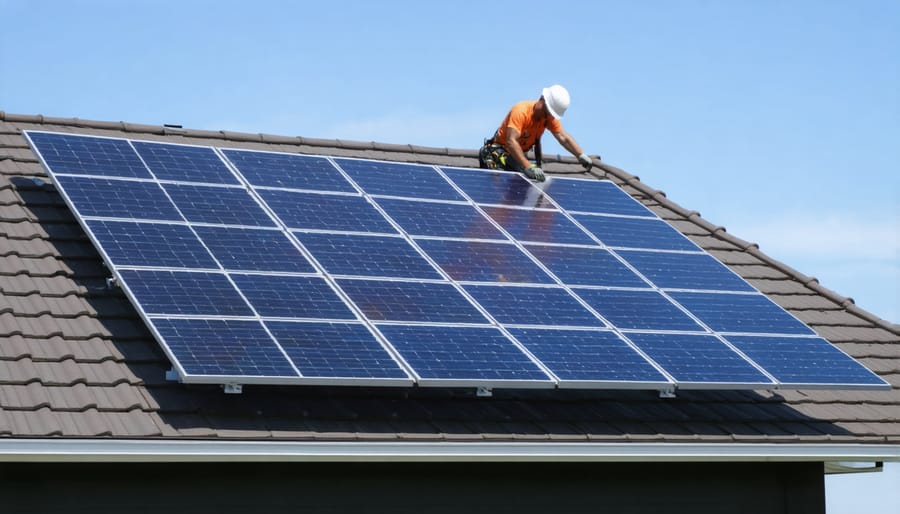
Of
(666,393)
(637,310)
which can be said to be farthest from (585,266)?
(666,393)

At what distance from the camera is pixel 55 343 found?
10375 millimetres

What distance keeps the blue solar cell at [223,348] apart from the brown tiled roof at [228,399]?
0.41 meters

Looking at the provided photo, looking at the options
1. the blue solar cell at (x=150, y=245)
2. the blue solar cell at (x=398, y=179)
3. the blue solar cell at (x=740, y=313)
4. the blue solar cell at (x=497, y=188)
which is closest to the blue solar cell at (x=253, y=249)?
the blue solar cell at (x=150, y=245)

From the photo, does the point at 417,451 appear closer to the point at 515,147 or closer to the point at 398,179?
the point at 398,179

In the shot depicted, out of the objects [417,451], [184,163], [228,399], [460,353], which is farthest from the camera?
[184,163]

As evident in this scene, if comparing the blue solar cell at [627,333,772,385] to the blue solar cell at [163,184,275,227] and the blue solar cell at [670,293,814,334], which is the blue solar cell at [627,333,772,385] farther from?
the blue solar cell at [163,184,275,227]

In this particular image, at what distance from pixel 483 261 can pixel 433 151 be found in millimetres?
4879

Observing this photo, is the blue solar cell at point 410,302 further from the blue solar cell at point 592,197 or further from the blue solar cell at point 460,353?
the blue solar cell at point 592,197

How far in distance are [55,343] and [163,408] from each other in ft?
3.83

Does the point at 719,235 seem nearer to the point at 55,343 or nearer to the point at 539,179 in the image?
the point at 539,179

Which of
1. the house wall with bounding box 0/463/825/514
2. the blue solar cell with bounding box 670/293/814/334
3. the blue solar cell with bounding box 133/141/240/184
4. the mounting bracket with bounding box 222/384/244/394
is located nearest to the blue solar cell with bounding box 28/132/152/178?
the blue solar cell with bounding box 133/141/240/184

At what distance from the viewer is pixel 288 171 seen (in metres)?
13.5

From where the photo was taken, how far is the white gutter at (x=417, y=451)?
8938 millimetres

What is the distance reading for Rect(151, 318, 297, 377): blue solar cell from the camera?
9.69 m
